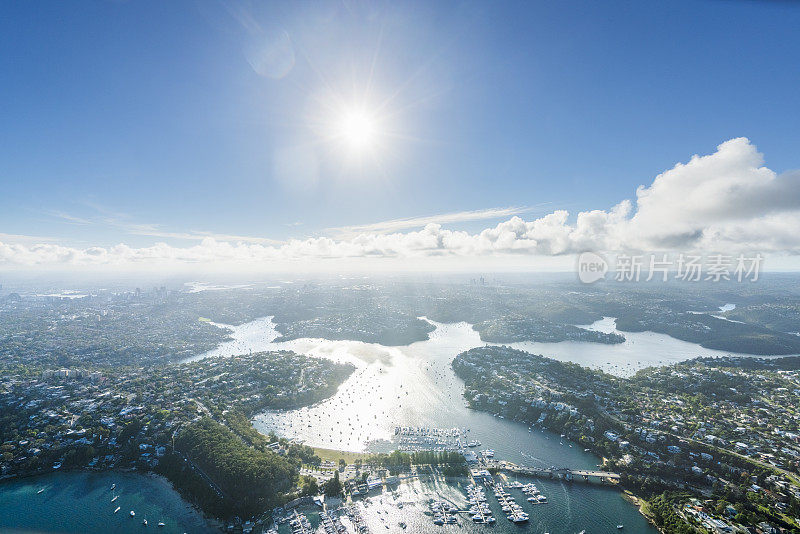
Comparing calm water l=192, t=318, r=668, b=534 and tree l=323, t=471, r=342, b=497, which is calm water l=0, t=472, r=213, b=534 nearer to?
tree l=323, t=471, r=342, b=497

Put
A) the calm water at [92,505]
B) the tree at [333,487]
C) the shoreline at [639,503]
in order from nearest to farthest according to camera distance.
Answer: the shoreline at [639,503], the calm water at [92,505], the tree at [333,487]

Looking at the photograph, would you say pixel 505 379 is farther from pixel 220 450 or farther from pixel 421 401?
pixel 220 450

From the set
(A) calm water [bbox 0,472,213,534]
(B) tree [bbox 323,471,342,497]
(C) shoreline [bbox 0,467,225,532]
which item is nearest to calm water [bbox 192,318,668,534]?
(B) tree [bbox 323,471,342,497]

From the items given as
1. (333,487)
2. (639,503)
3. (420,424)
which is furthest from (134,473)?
(639,503)

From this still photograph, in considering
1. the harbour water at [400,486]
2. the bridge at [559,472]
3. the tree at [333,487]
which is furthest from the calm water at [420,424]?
the tree at [333,487]

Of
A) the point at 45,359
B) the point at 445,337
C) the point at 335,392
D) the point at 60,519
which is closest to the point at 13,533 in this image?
the point at 60,519

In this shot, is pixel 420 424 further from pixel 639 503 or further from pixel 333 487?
pixel 639 503

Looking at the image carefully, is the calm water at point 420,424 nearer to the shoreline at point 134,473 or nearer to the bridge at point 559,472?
the bridge at point 559,472
